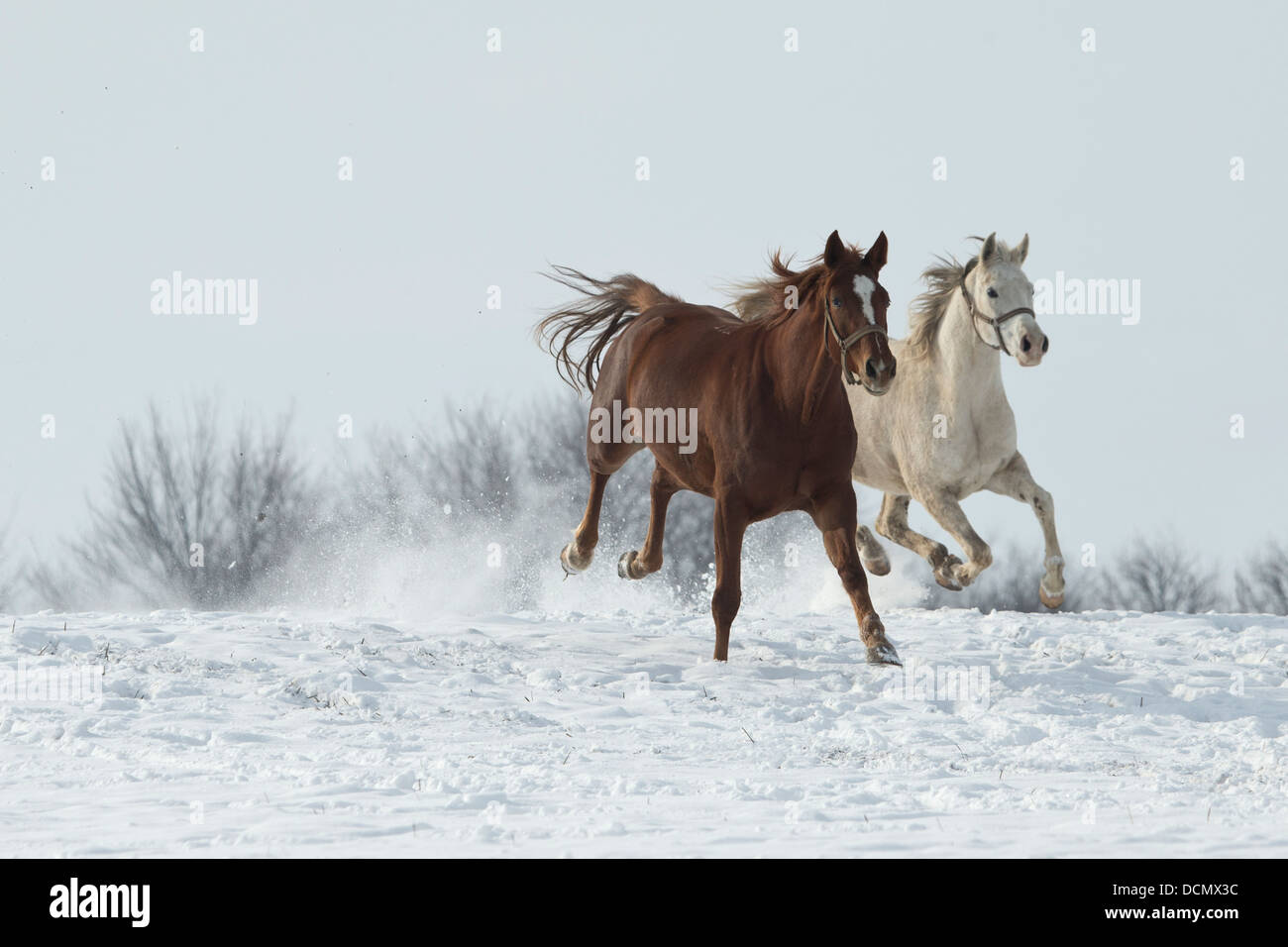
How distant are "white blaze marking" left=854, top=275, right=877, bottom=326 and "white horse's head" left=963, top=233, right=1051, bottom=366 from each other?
103 inches

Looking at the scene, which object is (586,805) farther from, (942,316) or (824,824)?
(942,316)

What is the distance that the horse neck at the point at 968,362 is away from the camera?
10977 mm

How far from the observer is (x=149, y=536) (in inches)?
→ 1210

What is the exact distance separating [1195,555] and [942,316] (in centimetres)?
3123

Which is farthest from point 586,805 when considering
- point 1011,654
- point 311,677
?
point 1011,654

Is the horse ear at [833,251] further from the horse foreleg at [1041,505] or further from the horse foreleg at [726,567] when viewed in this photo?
the horse foreleg at [1041,505]

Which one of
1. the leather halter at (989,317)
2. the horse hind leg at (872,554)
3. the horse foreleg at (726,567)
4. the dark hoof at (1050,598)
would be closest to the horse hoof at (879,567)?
the horse hind leg at (872,554)

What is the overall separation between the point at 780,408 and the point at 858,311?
80 cm

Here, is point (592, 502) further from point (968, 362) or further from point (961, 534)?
point (968, 362)

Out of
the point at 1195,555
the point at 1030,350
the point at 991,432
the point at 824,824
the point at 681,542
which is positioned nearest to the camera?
the point at 824,824

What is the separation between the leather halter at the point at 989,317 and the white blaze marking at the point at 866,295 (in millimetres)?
2746

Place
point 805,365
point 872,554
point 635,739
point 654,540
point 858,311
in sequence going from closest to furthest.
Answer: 1. point 635,739
2. point 858,311
3. point 805,365
4. point 654,540
5. point 872,554

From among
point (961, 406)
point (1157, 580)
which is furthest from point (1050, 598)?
point (1157, 580)

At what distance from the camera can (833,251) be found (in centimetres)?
831
